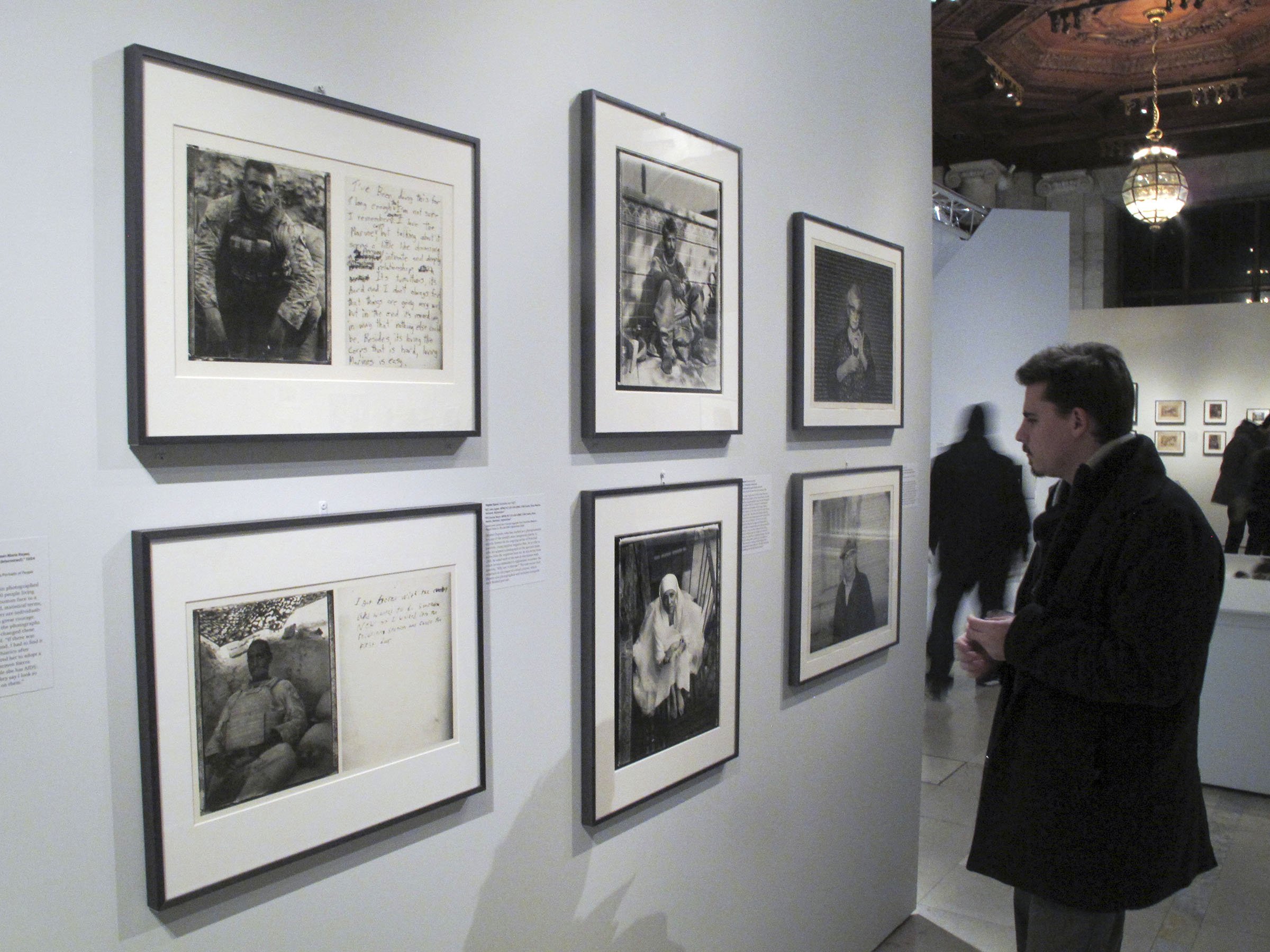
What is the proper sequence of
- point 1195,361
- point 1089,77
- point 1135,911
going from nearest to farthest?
point 1135,911 < point 1089,77 < point 1195,361

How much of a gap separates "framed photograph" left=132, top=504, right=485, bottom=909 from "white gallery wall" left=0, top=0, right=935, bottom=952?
4 cm

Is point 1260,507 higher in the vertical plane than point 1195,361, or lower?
lower

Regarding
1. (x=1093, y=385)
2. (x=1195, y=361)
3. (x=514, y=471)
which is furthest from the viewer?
(x=1195, y=361)

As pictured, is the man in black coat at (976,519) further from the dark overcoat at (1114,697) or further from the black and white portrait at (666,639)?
the black and white portrait at (666,639)

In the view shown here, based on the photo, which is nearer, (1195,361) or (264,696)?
(264,696)

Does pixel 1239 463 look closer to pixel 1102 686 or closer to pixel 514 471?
pixel 1102 686

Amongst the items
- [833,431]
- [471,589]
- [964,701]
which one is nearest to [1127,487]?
[833,431]

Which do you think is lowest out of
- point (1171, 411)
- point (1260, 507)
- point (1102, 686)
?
point (1260, 507)

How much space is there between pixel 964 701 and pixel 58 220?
7429mm

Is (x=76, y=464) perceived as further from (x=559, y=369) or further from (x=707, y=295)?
(x=707, y=295)

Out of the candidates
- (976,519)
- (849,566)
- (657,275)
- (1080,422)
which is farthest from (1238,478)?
(657,275)

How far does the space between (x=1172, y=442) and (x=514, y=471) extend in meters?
12.7

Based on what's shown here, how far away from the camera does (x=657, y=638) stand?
2451 mm

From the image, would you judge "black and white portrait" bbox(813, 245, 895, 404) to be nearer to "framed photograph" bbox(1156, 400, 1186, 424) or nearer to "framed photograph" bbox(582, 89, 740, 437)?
"framed photograph" bbox(582, 89, 740, 437)
